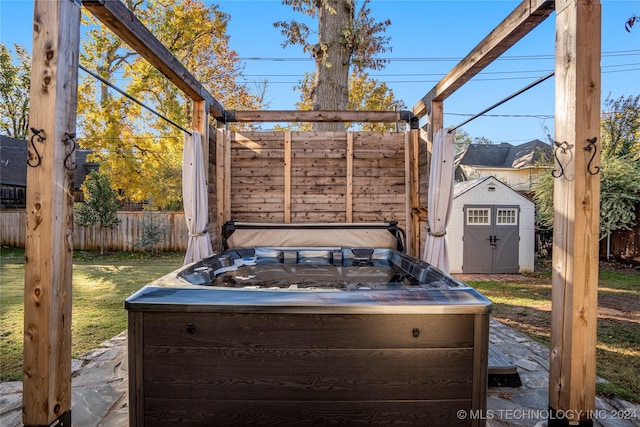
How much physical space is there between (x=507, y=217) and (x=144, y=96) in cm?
885

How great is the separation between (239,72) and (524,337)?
34.3 feet

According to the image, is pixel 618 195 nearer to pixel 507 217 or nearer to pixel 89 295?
pixel 507 217

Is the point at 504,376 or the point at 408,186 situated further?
the point at 408,186

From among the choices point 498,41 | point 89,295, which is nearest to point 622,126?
point 498,41

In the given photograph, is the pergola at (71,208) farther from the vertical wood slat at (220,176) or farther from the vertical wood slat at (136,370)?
the vertical wood slat at (220,176)

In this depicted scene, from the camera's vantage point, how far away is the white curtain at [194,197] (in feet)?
11.1

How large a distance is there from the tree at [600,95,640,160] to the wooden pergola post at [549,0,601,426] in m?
9.45

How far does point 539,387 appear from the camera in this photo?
2.33 metres

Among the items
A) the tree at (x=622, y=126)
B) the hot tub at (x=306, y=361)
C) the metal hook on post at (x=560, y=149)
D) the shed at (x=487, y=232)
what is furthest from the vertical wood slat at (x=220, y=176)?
the tree at (x=622, y=126)

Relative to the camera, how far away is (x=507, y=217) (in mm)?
7406

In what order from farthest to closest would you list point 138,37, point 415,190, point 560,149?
point 415,190 < point 138,37 < point 560,149

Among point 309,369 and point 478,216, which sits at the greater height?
point 478,216

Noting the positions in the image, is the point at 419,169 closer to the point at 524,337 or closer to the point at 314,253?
the point at 314,253

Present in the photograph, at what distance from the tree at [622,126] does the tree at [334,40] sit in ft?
24.4
